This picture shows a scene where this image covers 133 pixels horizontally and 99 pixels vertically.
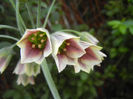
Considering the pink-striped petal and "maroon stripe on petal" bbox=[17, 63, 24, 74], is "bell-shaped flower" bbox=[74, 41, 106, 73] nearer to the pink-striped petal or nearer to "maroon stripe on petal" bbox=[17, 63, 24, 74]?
the pink-striped petal

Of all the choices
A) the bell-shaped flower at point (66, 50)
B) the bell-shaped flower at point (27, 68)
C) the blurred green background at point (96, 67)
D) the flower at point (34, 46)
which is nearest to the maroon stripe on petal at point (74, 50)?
the bell-shaped flower at point (66, 50)

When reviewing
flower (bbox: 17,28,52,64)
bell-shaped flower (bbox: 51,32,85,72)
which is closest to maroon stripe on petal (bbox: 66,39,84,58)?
bell-shaped flower (bbox: 51,32,85,72)

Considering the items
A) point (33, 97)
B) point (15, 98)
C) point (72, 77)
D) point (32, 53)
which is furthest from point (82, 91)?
point (32, 53)

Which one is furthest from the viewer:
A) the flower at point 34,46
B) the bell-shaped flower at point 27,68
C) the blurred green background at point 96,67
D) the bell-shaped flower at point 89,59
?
the blurred green background at point 96,67

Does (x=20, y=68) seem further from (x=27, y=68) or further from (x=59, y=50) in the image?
(x=59, y=50)

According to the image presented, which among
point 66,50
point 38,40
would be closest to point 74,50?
point 66,50

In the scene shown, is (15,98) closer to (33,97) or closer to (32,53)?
(33,97)

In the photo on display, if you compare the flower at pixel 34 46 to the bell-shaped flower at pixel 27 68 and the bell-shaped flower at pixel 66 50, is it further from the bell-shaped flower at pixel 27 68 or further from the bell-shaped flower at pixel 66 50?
the bell-shaped flower at pixel 27 68

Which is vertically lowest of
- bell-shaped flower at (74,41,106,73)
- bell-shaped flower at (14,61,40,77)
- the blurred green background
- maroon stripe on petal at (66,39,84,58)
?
the blurred green background
